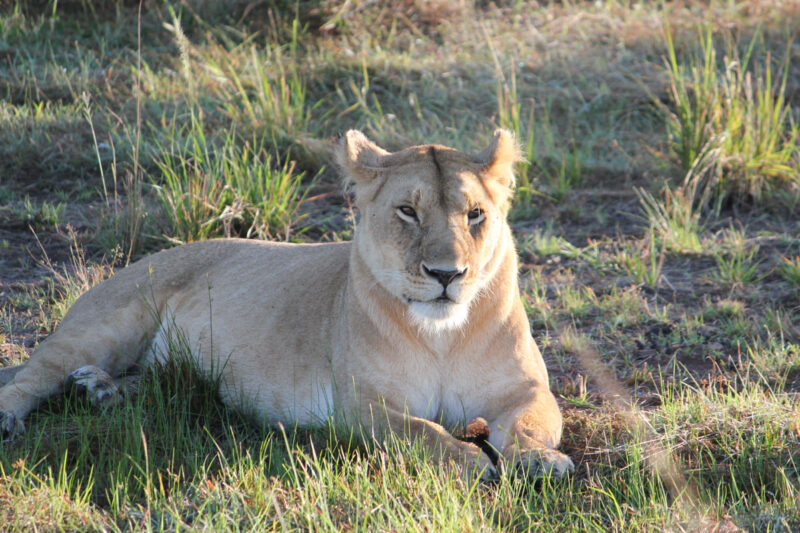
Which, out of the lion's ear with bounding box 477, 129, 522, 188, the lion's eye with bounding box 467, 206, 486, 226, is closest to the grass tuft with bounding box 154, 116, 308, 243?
the lion's ear with bounding box 477, 129, 522, 188

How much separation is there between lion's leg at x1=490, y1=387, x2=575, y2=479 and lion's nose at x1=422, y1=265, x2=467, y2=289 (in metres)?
0.58

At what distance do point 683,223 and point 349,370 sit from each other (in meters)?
3.52

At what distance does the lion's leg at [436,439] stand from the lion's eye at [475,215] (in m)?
0.75

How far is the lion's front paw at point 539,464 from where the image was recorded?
10.2ft

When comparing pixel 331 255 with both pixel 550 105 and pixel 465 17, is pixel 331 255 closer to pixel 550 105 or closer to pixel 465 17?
pixel 550 105

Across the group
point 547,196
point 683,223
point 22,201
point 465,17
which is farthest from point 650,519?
point 465,17

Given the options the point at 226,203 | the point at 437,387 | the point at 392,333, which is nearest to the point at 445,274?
→ the point at 392,333

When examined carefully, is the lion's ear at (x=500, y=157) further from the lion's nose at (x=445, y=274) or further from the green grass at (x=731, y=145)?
the green grass at (x=731, y=145)

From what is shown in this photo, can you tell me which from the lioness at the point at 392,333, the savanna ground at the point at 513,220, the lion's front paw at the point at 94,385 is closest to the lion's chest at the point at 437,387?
the lioness at the point at 392,333

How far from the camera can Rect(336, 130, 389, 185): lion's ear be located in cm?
365

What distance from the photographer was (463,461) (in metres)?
3.12

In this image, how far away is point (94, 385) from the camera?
3.97 m

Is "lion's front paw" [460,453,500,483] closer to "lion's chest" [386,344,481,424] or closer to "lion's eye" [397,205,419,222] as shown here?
"lion's chest" [386,344,481,424]

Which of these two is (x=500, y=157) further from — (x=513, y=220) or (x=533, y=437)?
(x=513, y=220)
